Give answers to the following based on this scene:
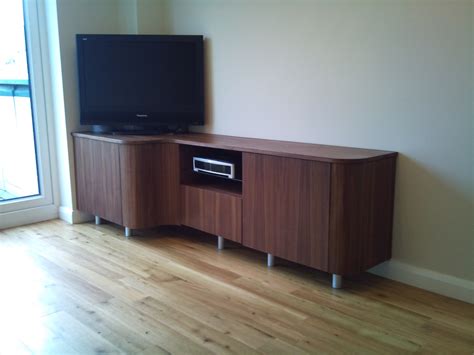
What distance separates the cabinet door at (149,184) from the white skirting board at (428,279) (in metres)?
1.47

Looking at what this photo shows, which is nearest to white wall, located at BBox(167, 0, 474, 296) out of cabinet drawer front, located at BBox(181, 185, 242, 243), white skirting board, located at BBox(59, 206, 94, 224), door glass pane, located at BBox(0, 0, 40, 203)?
cabinet drawer front, located at BBox(181, 185, 242, 243)

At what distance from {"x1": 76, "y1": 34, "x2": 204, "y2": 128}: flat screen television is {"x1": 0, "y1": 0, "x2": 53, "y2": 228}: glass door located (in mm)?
458

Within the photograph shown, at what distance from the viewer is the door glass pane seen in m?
3.72

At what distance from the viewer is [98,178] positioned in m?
3.62

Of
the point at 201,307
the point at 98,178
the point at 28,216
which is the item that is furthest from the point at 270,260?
the point at 28,216

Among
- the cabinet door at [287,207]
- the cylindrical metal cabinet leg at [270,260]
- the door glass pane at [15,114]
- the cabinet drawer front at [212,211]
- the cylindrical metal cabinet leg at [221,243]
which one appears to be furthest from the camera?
the door glass pane at [15,114]

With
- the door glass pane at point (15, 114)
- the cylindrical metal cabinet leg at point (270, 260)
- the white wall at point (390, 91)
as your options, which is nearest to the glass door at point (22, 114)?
the door glass pane at point (15, 114)

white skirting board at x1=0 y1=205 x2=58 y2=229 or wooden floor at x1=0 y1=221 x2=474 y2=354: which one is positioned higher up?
white skirting board at x1=0 y1=205 x2=58 y2=229

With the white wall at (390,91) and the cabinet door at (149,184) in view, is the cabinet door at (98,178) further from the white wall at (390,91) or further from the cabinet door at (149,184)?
the white wall at (390,91)

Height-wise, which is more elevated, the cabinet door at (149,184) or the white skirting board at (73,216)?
the cabinet door at (149,184)

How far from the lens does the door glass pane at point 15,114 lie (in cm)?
372

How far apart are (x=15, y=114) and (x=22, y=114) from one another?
0.17 feet

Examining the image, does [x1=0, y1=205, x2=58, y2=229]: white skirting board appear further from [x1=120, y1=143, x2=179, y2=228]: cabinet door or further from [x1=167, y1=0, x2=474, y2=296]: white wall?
[x1=167, y1=0, x2=474, y2=296]: white wall

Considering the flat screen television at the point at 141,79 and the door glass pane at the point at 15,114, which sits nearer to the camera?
the flat screen television at the point at 141,79
